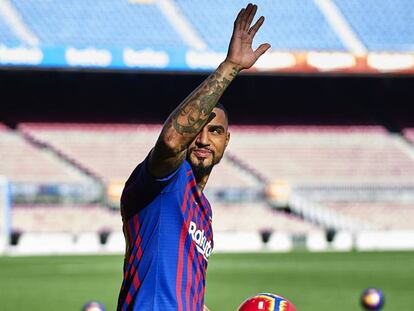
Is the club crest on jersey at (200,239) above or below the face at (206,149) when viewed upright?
below

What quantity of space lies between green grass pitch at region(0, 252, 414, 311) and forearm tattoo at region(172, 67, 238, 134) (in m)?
8.89

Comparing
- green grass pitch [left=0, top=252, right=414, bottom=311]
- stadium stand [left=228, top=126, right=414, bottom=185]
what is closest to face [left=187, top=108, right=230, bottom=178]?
green grass pitch [left=0, top=252, right=414, bottom=311]

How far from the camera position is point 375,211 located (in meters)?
34.7

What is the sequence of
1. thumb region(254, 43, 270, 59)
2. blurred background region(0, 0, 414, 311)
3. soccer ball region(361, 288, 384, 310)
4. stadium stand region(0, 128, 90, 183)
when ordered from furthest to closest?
stadium stand region(0, 128, 90, 183)
blurred background region(0, 0, 414, 311)
soccer ball region(361, 288, 384, 310)
thumb region(254, 43, 270, 59)

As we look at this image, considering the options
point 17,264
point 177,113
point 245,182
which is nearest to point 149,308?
point 177,113

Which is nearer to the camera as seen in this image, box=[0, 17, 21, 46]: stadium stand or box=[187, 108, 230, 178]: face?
box=[187, 108, 230, 178]: face

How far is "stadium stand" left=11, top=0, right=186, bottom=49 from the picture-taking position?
3503 cm

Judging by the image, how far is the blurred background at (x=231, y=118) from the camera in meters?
32.5

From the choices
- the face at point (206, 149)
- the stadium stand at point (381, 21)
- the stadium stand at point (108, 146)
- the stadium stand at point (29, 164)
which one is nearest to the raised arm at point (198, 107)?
the face at point (206, 149)

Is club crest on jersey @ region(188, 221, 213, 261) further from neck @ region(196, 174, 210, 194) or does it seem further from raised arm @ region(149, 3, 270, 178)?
raised arm @ region(149, 3, 270, 178)

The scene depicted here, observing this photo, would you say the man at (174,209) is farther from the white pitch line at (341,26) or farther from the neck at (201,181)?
the white pitch line at (341,26)

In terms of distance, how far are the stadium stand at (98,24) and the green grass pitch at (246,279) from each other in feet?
35.8

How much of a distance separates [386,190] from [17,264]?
16.0m

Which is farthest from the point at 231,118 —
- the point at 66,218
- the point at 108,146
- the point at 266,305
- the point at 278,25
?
the point at 266,305
